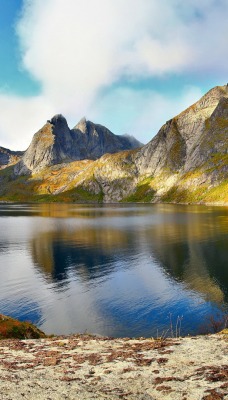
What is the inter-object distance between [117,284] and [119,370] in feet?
121

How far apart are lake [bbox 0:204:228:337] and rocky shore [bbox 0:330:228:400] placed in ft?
51.0

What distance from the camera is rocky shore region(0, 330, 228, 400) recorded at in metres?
11.6

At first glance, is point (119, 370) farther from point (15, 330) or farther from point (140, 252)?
point (140, 252)

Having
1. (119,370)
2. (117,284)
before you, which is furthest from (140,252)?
(119,370)

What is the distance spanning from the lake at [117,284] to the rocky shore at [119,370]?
15.5 meters

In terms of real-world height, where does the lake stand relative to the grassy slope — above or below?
below

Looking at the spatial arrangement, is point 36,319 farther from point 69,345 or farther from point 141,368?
point 141,368

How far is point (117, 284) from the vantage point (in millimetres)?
50031

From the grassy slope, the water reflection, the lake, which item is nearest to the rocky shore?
the grassy slope

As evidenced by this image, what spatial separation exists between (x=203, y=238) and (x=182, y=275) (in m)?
38.4

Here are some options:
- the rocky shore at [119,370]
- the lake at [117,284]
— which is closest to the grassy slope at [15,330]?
the lake at [117,284]

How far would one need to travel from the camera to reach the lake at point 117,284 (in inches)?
1398

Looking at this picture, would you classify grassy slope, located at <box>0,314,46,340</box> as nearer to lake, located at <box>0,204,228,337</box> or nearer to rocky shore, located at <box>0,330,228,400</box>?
lake, located at <box>0,204,228,337</box>

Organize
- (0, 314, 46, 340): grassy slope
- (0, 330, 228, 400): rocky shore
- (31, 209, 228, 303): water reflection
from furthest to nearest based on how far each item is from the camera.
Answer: (31, 209, 228, 303): water reflection
(0, 314, 46, 340): grassy slope
(0, 330, 228, 400): rocky shore
